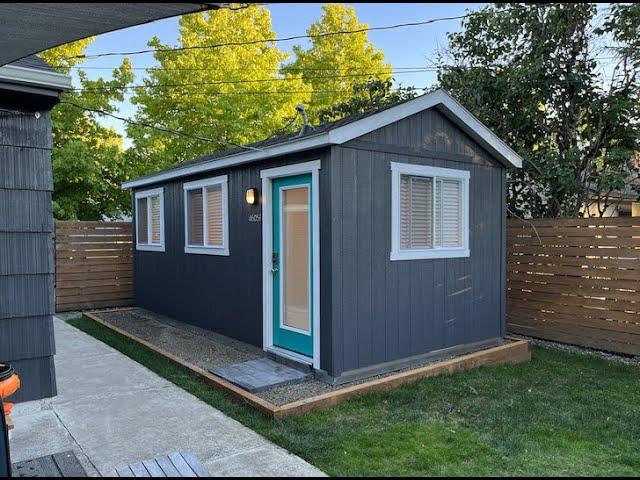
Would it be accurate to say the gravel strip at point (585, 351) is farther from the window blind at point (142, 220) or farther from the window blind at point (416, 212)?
the window blind at point (142, 220)

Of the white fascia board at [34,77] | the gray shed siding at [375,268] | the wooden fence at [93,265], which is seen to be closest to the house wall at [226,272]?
the gray shed siding at [375,268]

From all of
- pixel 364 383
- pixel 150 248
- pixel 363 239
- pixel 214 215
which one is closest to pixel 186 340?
pixel 214 215

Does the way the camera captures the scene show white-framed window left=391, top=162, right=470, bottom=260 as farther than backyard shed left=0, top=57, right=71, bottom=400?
Yes

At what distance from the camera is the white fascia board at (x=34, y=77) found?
358 centimetres

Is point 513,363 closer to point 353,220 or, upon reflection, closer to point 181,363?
point 353,220

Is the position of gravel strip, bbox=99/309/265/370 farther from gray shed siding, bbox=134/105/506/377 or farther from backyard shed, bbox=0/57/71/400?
backyard shed, bbox=0/57/71/400

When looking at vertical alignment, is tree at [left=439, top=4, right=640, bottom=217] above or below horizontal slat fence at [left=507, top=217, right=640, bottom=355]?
above

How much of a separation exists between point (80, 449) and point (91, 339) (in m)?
3.49

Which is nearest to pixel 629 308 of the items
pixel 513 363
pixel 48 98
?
pixel 513 363

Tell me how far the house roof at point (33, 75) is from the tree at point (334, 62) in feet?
40.2

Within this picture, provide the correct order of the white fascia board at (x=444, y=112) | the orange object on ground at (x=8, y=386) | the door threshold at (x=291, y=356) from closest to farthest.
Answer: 1. the orange object on ground at (x=8, y=386)
2. the white fascia board at (x=444, y=112)
3. the door threshold at (x=291, y=356)

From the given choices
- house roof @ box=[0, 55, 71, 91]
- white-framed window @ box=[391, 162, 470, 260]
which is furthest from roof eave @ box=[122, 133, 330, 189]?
house roof @ box=[0, 55, 71, 91]

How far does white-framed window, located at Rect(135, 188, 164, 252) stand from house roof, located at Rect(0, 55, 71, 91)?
419cm

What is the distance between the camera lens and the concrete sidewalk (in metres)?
3.13
